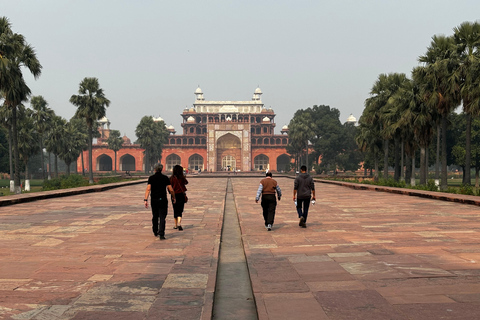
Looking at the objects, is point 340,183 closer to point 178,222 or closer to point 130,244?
point 178,222

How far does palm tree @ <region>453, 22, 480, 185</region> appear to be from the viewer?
2170 centimetres

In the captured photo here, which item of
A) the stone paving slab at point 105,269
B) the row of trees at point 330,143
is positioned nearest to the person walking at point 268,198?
the stone paving slab at point 105,269

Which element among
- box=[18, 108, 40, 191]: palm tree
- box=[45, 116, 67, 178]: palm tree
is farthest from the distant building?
box=[18, 108, 40, 191]: palm tree

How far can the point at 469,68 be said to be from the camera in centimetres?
2219

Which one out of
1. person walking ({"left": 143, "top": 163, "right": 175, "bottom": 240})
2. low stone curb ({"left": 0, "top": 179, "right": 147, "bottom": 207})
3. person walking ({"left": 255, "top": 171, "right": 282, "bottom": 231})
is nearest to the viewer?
person walking ({"left": 143, "top": 163, "right": 175, "bottom": 240})

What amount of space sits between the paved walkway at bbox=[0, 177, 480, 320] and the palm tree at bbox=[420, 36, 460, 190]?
44.6 ft

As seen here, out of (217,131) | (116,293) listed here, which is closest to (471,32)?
(116,293)

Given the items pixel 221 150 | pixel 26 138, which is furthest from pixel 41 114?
pixel 221 150

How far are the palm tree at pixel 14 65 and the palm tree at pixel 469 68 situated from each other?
74.1 ft

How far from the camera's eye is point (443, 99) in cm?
2367

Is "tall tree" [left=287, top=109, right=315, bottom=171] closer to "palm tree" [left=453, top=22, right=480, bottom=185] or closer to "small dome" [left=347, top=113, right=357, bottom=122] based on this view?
"palm tree" [left=453, top=22, right=480, bottom=185]

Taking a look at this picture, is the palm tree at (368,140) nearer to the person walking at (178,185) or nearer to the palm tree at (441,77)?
the palm tree at (441,77)

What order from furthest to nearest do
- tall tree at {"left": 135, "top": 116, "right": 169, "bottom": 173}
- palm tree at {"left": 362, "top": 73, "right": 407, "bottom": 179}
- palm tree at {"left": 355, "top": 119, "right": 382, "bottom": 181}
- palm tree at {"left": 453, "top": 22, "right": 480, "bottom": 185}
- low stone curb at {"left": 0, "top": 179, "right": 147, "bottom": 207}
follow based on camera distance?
1. tall tree at {"left": 135, "top": 116, "right": 169, "bottom": 173}
2. palm tree at {"left": 355, "top": 119, "right": 382, "bottom": 181}
3. palm tree at {"left": 362, "top": 73, "right": 407, "bottom": 179}
4. palm tree at {"left": 453, "top": 22, "right": 480, "bottom": 185}
5. low stone curb at {"left": 0, "top": 179, "right": 147, "bottom": 207}

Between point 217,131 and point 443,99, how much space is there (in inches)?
2636
